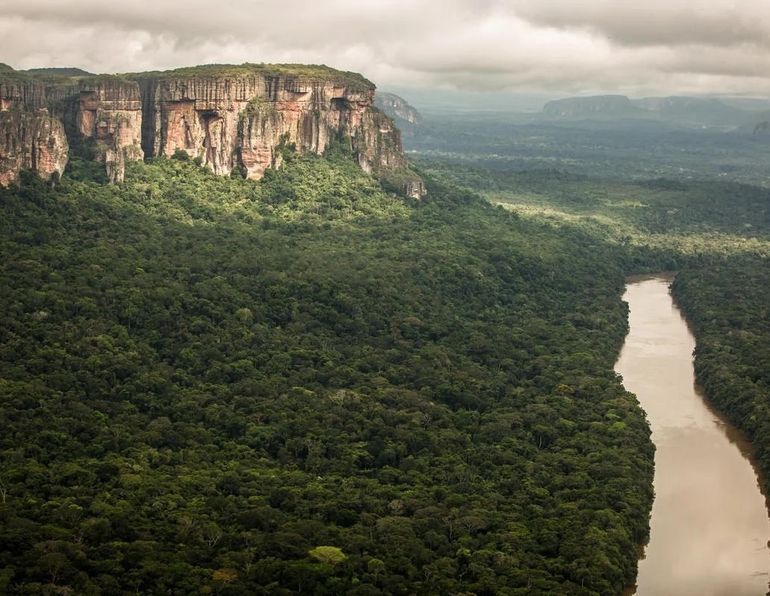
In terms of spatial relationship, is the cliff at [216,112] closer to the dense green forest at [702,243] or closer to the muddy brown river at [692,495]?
the dense green forest at [702,243]

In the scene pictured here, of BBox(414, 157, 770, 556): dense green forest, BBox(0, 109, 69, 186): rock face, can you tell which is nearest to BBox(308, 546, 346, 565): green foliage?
BBox(414, 157, 770, 556): dense green forest

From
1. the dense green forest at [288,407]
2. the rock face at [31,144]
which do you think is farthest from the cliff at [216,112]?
the dense green forest at [288,407]

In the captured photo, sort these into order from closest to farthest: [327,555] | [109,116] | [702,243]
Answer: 1. [327,555]
2. [109,116]
3. [702,243]

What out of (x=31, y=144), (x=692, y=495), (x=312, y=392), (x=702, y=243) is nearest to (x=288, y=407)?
(x=312, y=392)

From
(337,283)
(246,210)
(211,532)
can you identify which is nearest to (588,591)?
(211,532)

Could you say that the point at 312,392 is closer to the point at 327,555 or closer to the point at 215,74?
the point at 327,555

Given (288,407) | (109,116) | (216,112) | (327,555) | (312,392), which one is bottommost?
(327,555)
